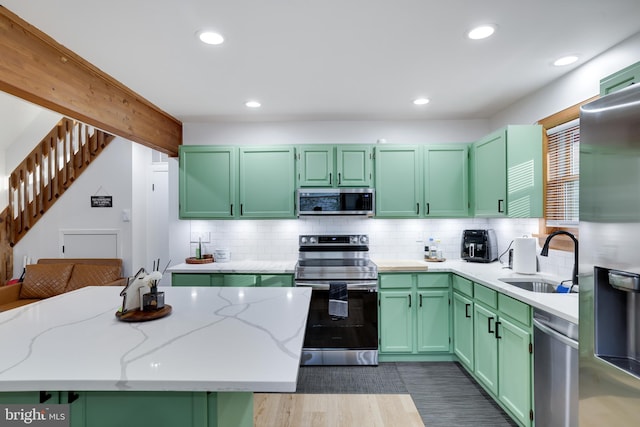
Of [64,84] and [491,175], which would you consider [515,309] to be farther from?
[64,84]

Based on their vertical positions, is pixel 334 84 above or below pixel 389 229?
above

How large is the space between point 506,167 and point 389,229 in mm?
1388

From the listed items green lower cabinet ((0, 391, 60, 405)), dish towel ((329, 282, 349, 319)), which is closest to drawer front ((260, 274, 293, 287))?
dish towel ((329, 282, 349, 319))

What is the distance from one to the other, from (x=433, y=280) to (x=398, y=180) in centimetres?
110

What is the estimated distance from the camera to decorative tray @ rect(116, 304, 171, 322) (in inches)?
59.1

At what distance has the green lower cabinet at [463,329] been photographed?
2.77 m

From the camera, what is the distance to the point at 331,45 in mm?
2082

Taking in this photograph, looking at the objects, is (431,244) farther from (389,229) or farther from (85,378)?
(85,378)

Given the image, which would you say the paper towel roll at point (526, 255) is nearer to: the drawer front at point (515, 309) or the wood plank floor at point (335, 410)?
the drawer front at point (515, 309)

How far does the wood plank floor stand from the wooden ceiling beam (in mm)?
2515

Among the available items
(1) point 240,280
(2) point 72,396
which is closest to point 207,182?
(1) point 240,280

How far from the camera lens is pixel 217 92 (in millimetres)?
2867

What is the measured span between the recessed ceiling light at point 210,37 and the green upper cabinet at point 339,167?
1.59 metres

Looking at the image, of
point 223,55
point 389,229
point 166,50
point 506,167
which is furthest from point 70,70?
point 506,167
